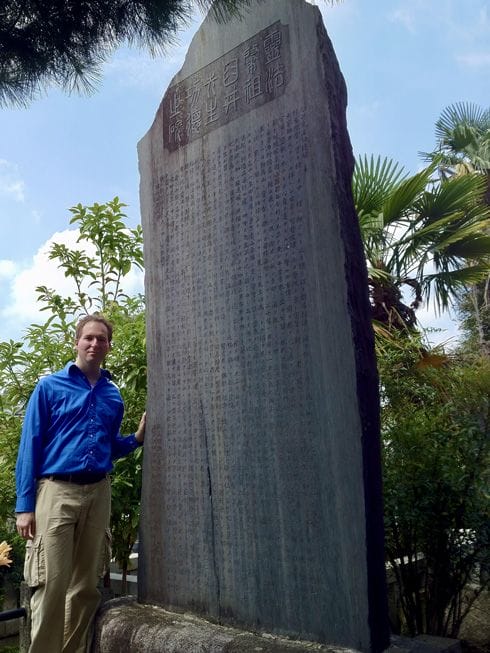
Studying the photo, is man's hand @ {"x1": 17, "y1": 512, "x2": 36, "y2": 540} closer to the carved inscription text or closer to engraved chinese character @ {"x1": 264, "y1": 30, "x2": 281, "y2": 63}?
the carved inscription text

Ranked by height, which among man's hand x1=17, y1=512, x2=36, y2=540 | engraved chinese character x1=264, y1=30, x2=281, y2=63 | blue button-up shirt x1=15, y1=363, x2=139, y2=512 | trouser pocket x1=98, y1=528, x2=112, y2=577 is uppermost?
engraved chinese character x1=264, y1=30, x2=281, y2=63

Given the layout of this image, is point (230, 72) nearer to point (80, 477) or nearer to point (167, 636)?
point (80, 477)

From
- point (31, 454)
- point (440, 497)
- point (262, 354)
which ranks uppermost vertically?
point (262, 354)

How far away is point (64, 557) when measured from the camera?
264 cm

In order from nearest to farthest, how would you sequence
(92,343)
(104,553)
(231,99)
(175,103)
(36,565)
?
(36,565) < (92,343) < (104,553) < (231,99) < (175,103)

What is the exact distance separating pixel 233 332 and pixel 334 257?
597mm

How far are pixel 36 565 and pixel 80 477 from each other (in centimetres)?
37

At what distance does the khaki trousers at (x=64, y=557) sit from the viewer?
2.60 meters

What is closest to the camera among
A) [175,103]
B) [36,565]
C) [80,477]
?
[36,565]

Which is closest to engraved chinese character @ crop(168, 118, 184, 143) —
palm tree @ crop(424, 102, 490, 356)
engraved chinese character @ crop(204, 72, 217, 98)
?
engraved chinese character @ crop(204, 72, 217, 98)

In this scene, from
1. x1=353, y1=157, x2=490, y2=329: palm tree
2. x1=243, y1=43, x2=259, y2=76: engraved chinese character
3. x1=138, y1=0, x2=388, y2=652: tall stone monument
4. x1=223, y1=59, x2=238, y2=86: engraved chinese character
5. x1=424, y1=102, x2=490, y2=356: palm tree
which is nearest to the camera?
x1=138, y1=0, x2=388, y2=652: tall stone monument

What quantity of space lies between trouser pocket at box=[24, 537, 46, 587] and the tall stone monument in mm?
615

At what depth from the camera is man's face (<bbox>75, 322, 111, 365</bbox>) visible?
284cm

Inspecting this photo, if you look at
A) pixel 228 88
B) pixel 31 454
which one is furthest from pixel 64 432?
pixel 228 88
